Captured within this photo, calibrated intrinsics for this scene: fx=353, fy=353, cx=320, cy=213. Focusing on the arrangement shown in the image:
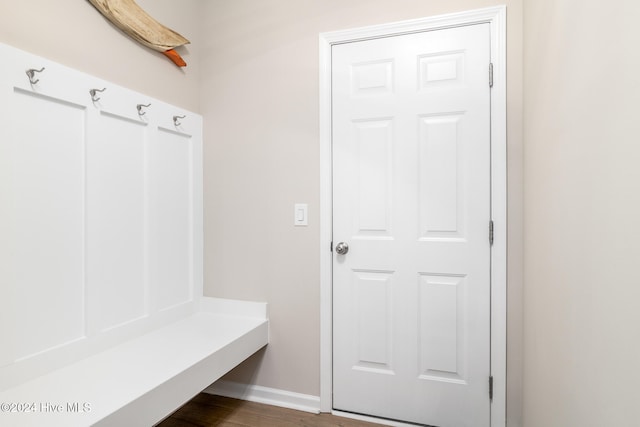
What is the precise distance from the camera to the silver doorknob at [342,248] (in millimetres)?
1992

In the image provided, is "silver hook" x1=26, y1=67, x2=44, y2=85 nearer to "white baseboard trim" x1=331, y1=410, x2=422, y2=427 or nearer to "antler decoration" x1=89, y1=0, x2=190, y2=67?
"antler decoration" x1=89, y1=0, x2=190, y2=67

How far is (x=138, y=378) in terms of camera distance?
139 centimetres

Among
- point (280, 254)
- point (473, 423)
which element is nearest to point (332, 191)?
point (280, 254)

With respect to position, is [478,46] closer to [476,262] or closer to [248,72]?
[476,262]

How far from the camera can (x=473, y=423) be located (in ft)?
5.81

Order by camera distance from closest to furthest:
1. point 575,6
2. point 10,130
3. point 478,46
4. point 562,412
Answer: point 575,6
point 562,412
point 10,130
point 478,46

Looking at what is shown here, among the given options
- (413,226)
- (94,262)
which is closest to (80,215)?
(94,262)

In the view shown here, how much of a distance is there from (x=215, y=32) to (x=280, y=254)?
148cm

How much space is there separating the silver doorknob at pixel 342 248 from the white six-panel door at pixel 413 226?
0.03m

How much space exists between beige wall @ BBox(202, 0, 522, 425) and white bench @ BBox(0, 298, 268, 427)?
249 millimetres

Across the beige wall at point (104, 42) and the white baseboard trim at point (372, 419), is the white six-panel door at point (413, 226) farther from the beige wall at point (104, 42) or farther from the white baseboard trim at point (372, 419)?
the beige wall at point (104, 42)

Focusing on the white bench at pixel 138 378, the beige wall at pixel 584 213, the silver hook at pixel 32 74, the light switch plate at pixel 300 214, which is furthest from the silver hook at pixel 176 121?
the beige wall at pixel 584 213

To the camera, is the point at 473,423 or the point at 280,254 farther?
the point at 280,254

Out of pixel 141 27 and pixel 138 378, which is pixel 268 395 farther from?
pixel 141 27
